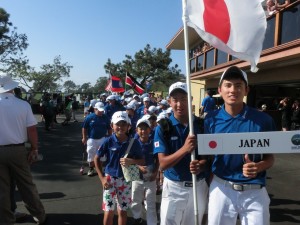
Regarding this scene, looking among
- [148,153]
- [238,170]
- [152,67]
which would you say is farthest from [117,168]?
[152,67]

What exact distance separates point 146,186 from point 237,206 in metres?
2.34

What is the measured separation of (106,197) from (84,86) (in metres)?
126

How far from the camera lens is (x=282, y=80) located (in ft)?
40.5

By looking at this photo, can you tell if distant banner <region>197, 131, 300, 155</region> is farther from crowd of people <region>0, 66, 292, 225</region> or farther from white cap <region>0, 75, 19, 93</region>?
white cap <region>0, 75, 19, 93</region>

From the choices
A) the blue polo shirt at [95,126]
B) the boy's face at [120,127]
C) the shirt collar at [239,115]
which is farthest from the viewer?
the blue polo shirt at [95,126]

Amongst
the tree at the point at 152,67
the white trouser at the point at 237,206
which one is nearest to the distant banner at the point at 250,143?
the white trouser at the point at 237,206

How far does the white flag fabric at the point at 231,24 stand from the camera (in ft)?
9.29

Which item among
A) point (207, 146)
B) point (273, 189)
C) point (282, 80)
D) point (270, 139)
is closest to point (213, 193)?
point (207, 146)

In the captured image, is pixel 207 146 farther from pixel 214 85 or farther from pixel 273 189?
pixel 214 85

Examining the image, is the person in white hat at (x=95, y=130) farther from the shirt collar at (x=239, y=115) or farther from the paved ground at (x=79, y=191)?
the shirt collar at (x=239, y=115)

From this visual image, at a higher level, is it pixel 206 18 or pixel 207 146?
pixel 206 18

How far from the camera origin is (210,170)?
9.95 ft

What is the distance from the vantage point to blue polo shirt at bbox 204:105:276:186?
262cm

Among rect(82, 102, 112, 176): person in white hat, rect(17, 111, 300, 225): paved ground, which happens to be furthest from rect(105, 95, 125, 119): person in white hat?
rect(82, 102, 112, 176): person in white hat
